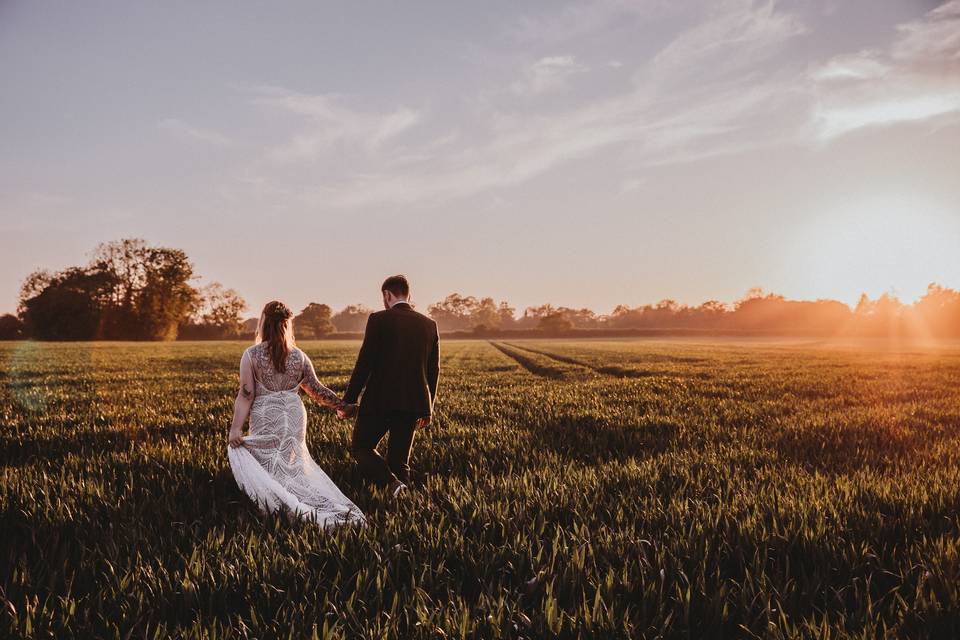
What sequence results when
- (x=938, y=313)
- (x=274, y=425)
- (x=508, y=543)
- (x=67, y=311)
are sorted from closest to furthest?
(x=508, y=543) < (x=274, y=425) < (x=67, y=311) < (x=938, y=313)

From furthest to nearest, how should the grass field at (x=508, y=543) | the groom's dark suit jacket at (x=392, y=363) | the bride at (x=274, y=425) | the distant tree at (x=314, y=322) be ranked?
1. the distant tree at (x=314, y=322)
2. the groom's dark suit jacket at (x=392, y=363)
3. the bride at (x=274, y=425)
4. the grass field at (x=508, y=543)

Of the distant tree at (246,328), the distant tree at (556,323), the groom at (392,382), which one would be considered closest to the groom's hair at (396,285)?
the groom at (392,382)

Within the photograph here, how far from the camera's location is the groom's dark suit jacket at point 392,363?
196 inches

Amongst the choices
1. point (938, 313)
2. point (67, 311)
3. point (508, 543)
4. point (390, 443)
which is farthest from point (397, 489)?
point (938, 313)

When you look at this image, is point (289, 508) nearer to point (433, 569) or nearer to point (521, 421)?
point (433, 569)

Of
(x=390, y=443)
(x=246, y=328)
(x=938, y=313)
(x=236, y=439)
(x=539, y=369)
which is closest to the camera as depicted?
(x=236, y=439)

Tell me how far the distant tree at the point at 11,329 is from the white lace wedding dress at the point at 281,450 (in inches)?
4368

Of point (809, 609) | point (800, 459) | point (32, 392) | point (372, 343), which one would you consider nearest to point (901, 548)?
point (809, 609)

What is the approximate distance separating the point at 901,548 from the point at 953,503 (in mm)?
1319

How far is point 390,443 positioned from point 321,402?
856 mm

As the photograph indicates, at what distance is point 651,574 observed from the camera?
9.65 feet

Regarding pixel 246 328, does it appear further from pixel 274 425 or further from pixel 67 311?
pixel 274 425

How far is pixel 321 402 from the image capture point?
4930 millimetres

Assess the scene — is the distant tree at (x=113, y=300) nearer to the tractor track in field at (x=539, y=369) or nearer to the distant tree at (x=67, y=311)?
the distant tree at (x=67, y=311)
